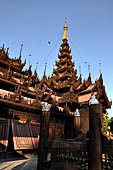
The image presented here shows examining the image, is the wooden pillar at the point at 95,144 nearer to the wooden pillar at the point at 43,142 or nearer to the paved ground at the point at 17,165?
the wooden pillar at the point at 43,142

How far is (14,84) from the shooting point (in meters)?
12.6

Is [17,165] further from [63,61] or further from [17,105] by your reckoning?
[63,61]

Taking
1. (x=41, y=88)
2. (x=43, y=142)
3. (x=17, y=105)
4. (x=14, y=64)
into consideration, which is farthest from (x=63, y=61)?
(x=43, y=142)

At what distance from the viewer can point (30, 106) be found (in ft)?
35.2

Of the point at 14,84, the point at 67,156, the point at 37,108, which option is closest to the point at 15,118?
the point at 37,108

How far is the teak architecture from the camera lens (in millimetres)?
9094

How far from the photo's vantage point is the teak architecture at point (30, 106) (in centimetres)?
909

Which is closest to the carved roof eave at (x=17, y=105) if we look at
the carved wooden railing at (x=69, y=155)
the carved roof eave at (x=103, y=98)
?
the carved wooden railing at (x=69, y=155)

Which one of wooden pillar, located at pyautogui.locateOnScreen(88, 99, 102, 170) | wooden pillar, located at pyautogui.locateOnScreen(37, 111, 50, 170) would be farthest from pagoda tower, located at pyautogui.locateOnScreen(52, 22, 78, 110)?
wooden pillar, located at pyautogui.locateOnScreen(88, 99, 102, 170)

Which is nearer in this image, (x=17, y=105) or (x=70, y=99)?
(x=17, y=105)

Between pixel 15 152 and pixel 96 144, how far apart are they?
771 cm

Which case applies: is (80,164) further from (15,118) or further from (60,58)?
(60,58)

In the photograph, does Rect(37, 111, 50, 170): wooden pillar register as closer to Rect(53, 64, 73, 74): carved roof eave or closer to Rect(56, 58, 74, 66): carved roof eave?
Rect(53, 64, 73, 74): carved roof eave

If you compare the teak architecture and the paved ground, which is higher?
the teak architecture
